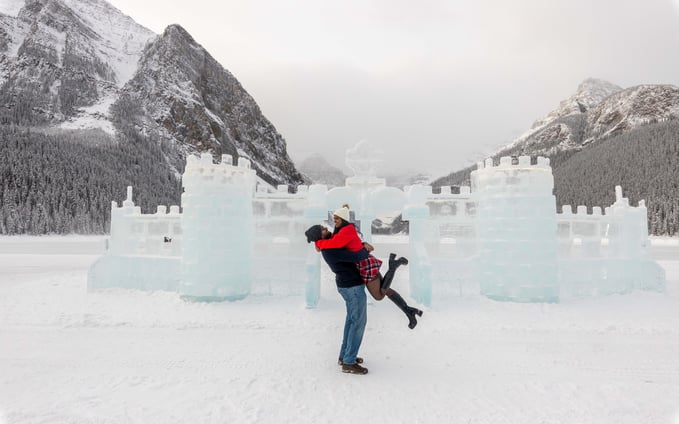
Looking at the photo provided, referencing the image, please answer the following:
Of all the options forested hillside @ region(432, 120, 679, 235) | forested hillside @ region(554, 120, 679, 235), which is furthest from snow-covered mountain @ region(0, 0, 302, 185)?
forested hillside @ region(554, 120, 679, 235)

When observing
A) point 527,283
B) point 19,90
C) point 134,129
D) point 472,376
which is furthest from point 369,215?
point 19,90

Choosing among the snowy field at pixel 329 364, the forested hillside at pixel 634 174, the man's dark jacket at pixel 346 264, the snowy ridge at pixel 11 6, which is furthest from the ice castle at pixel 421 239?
the snowy ridge at pixel 11 6

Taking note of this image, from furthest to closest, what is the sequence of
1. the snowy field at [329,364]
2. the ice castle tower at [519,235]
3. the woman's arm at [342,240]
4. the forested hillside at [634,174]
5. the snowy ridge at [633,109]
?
the snowy ridge at [633,109]
the forested hillside at [634,174]
the ice castle tower at [519,235]
the woman's arm at [342,240]
the snowy field at [329,364]

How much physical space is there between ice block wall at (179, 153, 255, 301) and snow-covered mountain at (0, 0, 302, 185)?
117458 mm

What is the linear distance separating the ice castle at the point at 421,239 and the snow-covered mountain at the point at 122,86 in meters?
117

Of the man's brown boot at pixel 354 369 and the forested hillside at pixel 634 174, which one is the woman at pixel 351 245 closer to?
the man's brown boot at pixel 354 369

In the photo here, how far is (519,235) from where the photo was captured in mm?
8070

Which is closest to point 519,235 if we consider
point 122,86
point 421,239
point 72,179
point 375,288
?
point 421,239

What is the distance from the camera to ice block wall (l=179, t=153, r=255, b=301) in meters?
8.23

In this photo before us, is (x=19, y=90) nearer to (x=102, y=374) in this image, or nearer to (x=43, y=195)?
(x=43, y=195)

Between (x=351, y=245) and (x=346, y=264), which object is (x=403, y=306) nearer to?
(x=346, y=264)

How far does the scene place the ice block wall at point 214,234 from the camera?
8.23 meters

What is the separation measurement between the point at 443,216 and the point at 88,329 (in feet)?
23.3

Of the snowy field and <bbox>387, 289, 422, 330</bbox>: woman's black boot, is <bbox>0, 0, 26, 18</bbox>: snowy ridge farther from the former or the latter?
<bbox>387, 289, 422, 330</bbox>: woman's black boot
